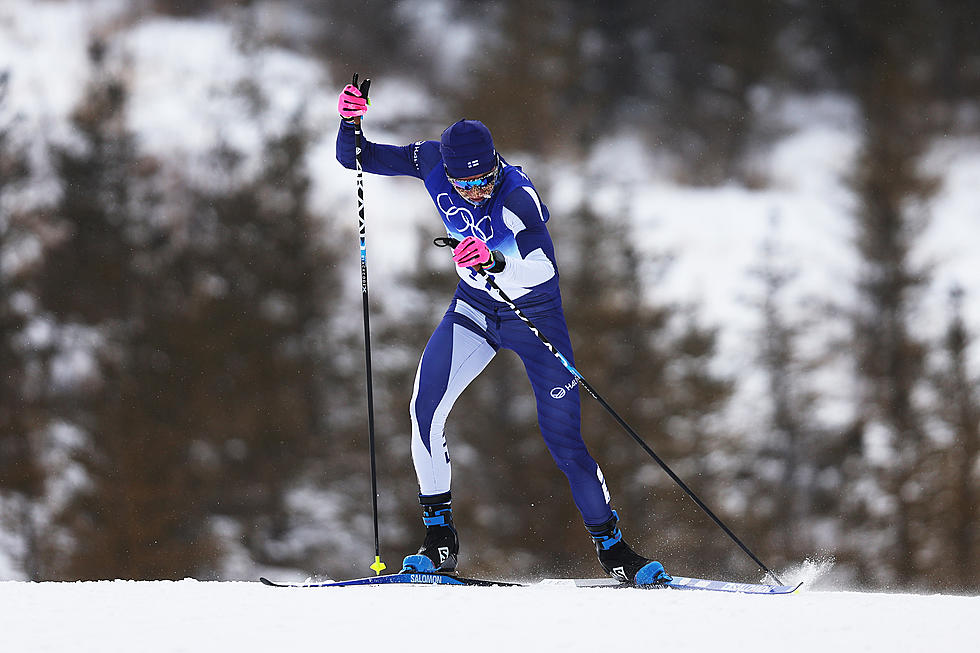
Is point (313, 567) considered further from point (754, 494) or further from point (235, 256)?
point (754, 494)

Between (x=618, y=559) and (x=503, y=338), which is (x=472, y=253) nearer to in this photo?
(x=503, y=338)

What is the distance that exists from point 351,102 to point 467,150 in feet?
2.57

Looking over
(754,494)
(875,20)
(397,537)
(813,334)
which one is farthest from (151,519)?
(875,20)

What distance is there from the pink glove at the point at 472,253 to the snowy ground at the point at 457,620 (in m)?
1.40

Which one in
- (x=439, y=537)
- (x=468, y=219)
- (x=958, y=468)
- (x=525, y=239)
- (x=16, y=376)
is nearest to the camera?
(x=525, y=239)

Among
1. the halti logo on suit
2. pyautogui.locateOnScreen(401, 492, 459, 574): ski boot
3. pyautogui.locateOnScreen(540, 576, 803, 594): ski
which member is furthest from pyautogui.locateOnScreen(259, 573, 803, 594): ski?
the halti logo on suit

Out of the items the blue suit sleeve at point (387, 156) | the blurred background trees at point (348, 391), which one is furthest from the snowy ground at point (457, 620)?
the blurred background trees at point (348, 391)

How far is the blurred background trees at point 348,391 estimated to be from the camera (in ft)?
67.8

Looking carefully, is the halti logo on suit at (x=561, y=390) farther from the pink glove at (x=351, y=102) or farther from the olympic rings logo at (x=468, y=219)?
the pink glove at (x=351, y=102)

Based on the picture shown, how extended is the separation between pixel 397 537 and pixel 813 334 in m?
12.3

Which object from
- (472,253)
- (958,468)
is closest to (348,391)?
(958,468)

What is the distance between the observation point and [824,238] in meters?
26.8

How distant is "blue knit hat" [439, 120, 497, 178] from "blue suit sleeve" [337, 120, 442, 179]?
0.51 meters

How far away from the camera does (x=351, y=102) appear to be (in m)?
4.67
